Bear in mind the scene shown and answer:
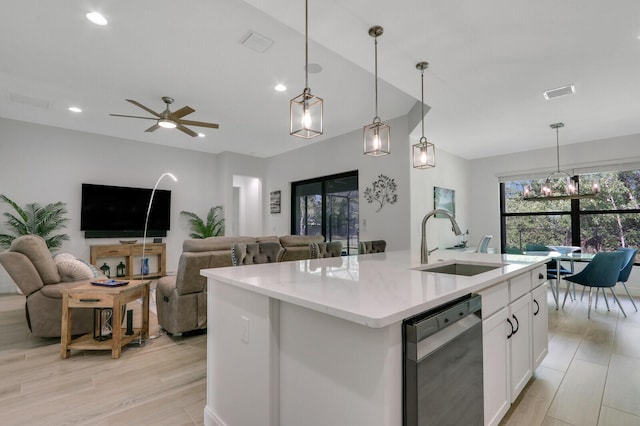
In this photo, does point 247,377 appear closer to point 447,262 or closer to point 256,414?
point 256,414

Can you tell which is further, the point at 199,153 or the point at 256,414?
the point at 199,153

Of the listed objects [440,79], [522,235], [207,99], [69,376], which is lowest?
[69,376]

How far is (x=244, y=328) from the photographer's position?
1.43 meters

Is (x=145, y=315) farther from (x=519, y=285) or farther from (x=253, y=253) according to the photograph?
(x=519, y=285)

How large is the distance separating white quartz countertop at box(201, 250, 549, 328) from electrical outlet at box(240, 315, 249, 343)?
0.58ft

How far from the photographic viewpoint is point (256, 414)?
4.43 feet

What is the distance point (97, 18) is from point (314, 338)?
3232 millimetres

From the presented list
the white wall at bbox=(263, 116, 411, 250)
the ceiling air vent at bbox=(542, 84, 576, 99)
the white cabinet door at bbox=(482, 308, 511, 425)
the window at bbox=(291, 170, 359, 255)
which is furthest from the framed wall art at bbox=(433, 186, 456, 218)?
the white cabinet door at bbox=(482, 308, 511, 425)

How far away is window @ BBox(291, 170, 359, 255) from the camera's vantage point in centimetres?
600

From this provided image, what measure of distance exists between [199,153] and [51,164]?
8.93 ft

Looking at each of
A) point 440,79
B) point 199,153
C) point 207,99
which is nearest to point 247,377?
point 440,79

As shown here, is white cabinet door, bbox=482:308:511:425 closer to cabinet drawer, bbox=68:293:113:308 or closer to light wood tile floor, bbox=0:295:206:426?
light wood tile floor, bbox=0:295:206:426

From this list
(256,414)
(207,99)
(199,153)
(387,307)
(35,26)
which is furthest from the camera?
(199,153)

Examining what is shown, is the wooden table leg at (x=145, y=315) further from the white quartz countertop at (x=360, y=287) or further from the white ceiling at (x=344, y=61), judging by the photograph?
the white ceiling at (x=344, y=61)
